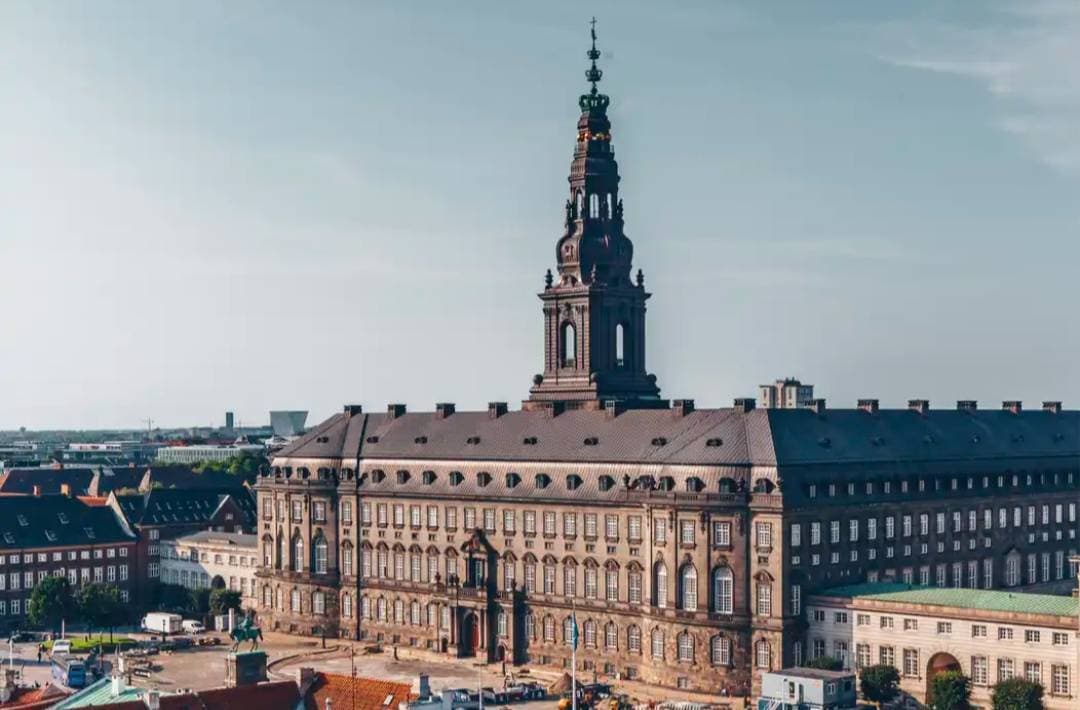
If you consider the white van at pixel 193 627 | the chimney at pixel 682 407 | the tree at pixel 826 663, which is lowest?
the white van at pixel 193 627

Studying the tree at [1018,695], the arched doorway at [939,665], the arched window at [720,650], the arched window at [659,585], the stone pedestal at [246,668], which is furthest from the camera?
the arched window at [659,585]

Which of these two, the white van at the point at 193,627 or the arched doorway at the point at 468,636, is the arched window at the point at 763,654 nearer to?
the arched doorway at the point at 468,636

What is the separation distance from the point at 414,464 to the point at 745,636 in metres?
49.7

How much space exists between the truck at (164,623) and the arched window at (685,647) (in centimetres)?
7028

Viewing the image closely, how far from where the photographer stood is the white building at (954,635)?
5069 inches

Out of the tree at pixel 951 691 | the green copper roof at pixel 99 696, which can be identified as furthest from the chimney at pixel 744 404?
the green copper roof at pixel 99 696

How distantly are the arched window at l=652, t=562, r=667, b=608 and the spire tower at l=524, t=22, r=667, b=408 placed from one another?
34534 mm

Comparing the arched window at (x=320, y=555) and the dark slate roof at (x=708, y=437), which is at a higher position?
the dark slate roof at (x=708, y=437)

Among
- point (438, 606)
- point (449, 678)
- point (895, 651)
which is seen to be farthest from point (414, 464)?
point (895, 651)

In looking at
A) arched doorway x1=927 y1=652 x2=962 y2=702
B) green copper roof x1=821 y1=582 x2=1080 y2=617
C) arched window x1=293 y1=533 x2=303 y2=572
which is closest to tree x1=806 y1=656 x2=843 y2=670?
green copper roof x1=821 y1=582 x2=1080 y2=617

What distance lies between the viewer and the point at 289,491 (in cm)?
19338

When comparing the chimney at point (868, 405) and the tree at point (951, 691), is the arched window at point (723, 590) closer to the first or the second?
the tree at point (951, 691)

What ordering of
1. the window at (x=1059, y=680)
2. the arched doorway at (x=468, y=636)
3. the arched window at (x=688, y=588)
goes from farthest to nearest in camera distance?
the arched doorway at (x=468, y=636), the arched window at (x=688, y=588), the window at (x=1059, y=680)

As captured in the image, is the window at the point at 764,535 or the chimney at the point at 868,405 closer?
the window at the point at 764,535
